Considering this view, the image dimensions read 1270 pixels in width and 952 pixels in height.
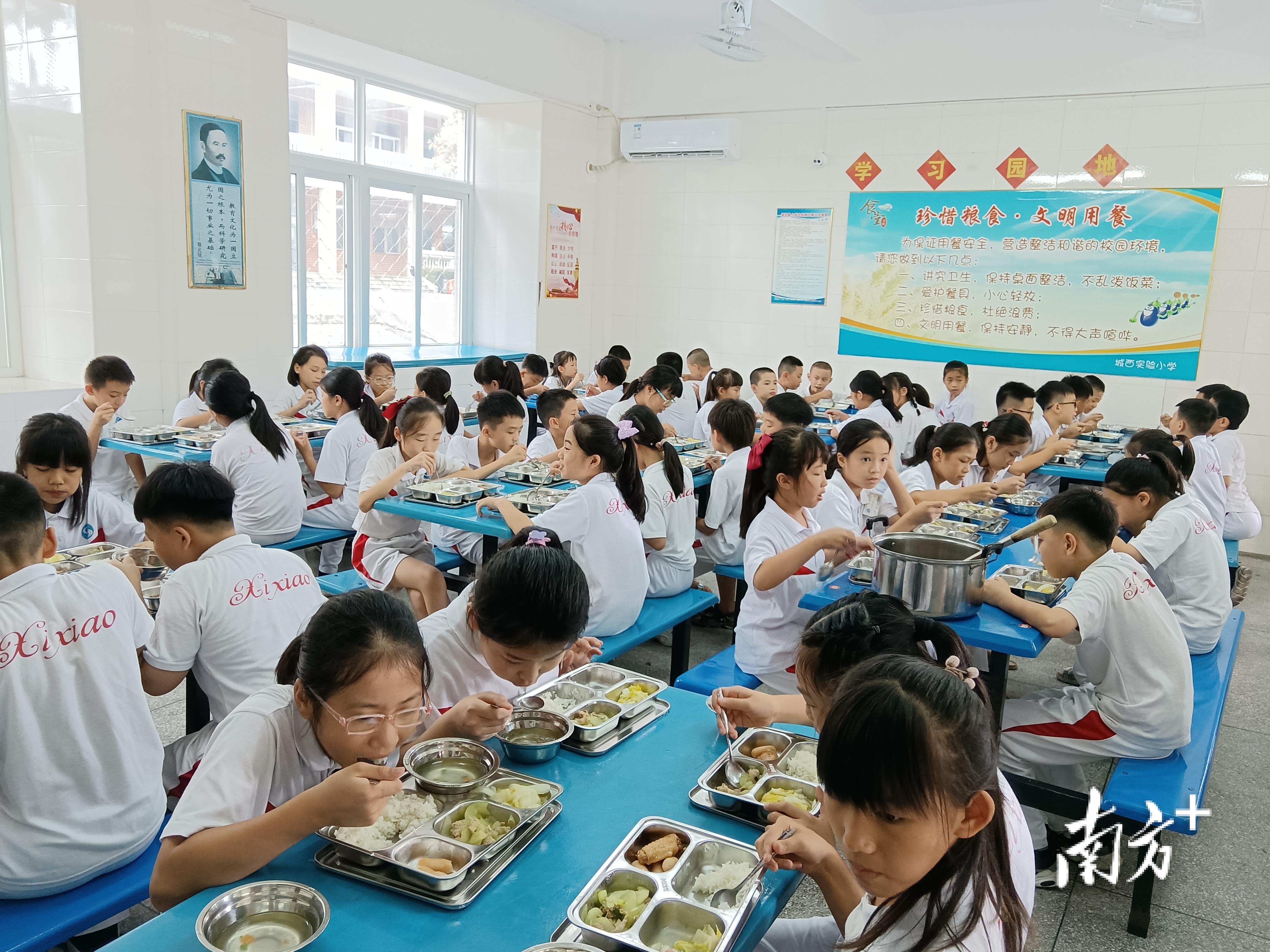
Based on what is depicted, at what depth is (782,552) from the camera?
2842 millimetres

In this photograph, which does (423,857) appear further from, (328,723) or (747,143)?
(747,143)

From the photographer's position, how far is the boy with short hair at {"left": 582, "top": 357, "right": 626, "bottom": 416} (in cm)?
675

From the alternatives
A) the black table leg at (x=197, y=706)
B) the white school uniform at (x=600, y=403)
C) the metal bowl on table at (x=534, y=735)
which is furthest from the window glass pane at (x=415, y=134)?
the metal bowl on table at (x=534, y=735)

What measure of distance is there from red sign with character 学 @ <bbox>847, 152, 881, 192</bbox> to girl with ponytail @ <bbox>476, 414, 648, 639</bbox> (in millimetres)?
5368

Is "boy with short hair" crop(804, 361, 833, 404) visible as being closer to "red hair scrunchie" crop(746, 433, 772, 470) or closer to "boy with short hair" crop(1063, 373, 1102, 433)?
"boy with short hair" crop(1063, 373, 1102, 433)

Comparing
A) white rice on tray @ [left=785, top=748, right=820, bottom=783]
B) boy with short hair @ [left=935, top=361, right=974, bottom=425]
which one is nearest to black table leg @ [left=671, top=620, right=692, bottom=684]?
white rice on tray @ [left=785, top=748, right=820, bottom=783]

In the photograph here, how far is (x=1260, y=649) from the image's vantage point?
4734 millimetres

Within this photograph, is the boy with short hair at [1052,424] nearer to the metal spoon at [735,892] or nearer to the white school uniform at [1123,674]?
the white school uniform at [1123,674]

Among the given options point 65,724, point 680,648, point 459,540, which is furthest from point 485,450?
point 65,724

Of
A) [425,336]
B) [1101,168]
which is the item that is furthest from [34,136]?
[1101,168]

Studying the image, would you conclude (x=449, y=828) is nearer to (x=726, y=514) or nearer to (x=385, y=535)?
(x=385, y=535)

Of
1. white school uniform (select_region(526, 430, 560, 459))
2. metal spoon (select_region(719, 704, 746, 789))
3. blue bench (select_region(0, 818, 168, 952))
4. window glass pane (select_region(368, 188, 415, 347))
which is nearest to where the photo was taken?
blue bench (select_region(0, 818, 168, 952))

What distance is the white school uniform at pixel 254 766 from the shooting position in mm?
1386

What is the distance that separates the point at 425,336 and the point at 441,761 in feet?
24.7
